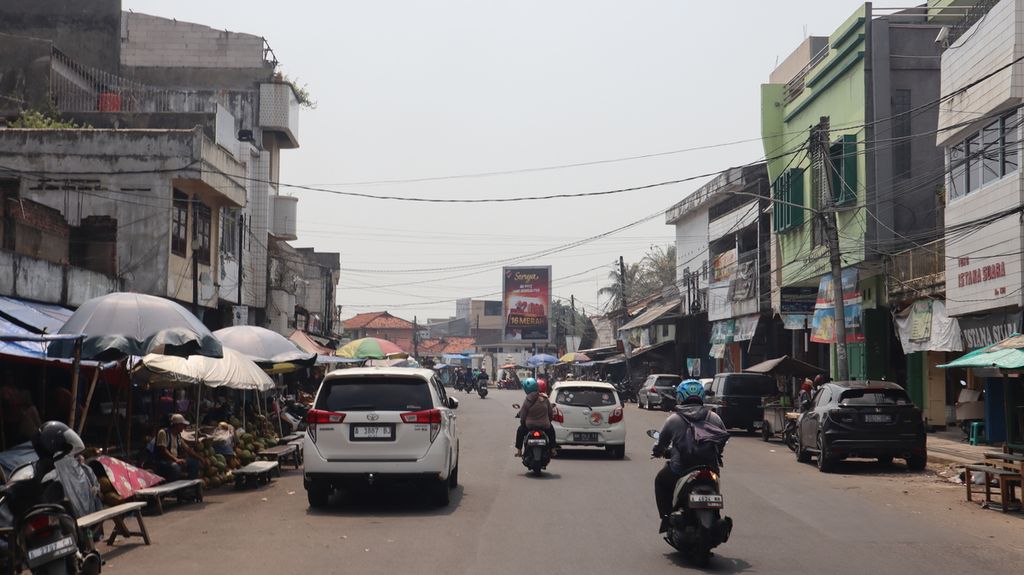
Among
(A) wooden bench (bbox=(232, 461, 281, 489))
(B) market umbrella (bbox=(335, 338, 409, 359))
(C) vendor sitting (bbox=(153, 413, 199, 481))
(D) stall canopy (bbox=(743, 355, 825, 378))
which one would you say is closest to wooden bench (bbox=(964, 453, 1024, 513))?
(A) wooden bench (bbox=(232, 461, 281, 489))

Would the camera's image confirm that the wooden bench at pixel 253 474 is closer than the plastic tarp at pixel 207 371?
No

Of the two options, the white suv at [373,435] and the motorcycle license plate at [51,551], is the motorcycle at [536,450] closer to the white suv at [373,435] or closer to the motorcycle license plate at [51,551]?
the white suv at [373,435]

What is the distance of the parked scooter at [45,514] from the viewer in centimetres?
738

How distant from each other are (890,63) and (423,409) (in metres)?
23.5

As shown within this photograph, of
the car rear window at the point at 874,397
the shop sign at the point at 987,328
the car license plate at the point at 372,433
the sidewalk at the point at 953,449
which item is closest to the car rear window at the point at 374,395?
the car license plate at the point at 372,433

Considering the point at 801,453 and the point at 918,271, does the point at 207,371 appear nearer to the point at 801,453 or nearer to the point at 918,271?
the point at 801,453

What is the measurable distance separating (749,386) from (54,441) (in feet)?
82.3

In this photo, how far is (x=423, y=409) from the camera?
13680 millimetres

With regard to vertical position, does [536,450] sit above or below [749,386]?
below

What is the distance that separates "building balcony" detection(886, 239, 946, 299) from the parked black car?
15.1 ft

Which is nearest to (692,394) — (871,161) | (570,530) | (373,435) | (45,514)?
(570,530)

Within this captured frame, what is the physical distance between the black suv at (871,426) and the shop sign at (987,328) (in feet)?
16.4

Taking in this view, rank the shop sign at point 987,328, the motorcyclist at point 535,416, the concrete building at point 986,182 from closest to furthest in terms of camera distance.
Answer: the motorcyclist at point 535,416 → the concrete building at point 986,182 → the shop sign at point 987,328

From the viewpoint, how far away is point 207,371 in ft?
55.1
